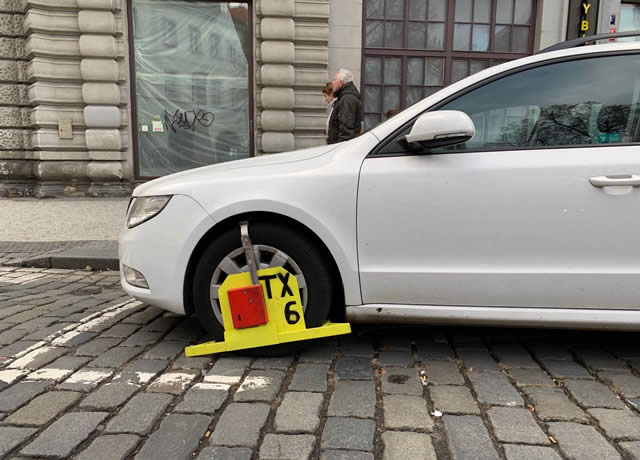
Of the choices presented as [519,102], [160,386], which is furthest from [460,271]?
[160,386]

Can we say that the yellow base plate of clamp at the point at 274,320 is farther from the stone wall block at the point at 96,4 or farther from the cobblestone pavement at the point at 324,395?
the stone wall block at the point at 96,4

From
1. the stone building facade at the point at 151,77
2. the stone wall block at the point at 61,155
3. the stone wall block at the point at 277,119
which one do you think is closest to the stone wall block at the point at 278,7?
the stone building facade at the point at 151,77

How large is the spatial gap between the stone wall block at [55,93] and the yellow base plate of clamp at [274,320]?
819 cm

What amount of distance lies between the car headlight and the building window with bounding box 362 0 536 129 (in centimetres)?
775

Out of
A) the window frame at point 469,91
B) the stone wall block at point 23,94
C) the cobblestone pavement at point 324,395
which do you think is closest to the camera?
the cobblestone pavement at point 324,395

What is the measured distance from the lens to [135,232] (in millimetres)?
2770

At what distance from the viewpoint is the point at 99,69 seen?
9055 mm

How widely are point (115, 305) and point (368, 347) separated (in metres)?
2.04

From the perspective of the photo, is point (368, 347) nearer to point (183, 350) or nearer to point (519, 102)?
point (183, 350)

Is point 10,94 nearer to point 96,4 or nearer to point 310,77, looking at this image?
point 96,4

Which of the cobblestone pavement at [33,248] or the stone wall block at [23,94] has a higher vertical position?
the stone wall block at [23,94]

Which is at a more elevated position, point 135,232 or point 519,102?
point 519,102

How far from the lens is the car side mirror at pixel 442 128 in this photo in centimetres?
238

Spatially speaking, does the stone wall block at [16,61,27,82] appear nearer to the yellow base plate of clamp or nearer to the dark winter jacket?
the dark winter jacket
